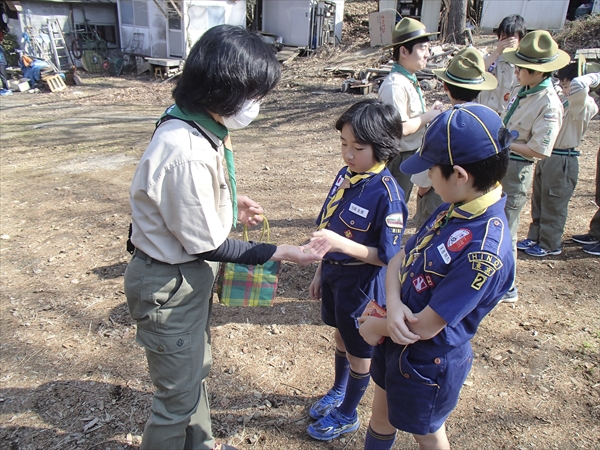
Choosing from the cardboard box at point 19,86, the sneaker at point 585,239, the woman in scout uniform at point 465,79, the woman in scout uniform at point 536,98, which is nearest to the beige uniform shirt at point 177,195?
the woman in scout uniform at point 465,79

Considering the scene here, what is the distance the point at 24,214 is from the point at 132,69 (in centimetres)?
1463

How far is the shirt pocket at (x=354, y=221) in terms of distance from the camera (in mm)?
2254

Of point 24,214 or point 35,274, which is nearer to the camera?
point 35,274

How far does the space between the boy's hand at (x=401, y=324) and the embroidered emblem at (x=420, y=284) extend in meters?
0.08

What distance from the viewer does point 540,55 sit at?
11.3 feet

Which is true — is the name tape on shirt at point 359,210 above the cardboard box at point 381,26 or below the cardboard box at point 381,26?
below

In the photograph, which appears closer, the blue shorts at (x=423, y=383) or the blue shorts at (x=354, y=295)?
the blue shorts at (x=423, y=383)

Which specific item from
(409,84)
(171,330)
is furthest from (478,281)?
(409,84)

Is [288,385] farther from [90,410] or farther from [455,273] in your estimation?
[455,273]

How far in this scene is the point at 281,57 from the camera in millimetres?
18125

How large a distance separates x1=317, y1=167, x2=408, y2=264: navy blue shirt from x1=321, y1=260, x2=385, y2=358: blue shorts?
7 cm

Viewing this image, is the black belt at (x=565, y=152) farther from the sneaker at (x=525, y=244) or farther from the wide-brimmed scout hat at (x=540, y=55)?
the wide-brimmed scout hat at (x=540, y=55)

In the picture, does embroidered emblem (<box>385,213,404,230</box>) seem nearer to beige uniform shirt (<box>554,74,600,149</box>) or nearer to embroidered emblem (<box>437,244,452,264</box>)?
embroidered emblem (<box>437,244,452,264</box>)

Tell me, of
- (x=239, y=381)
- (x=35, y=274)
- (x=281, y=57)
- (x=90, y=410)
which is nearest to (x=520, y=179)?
(x=239, y=381)
